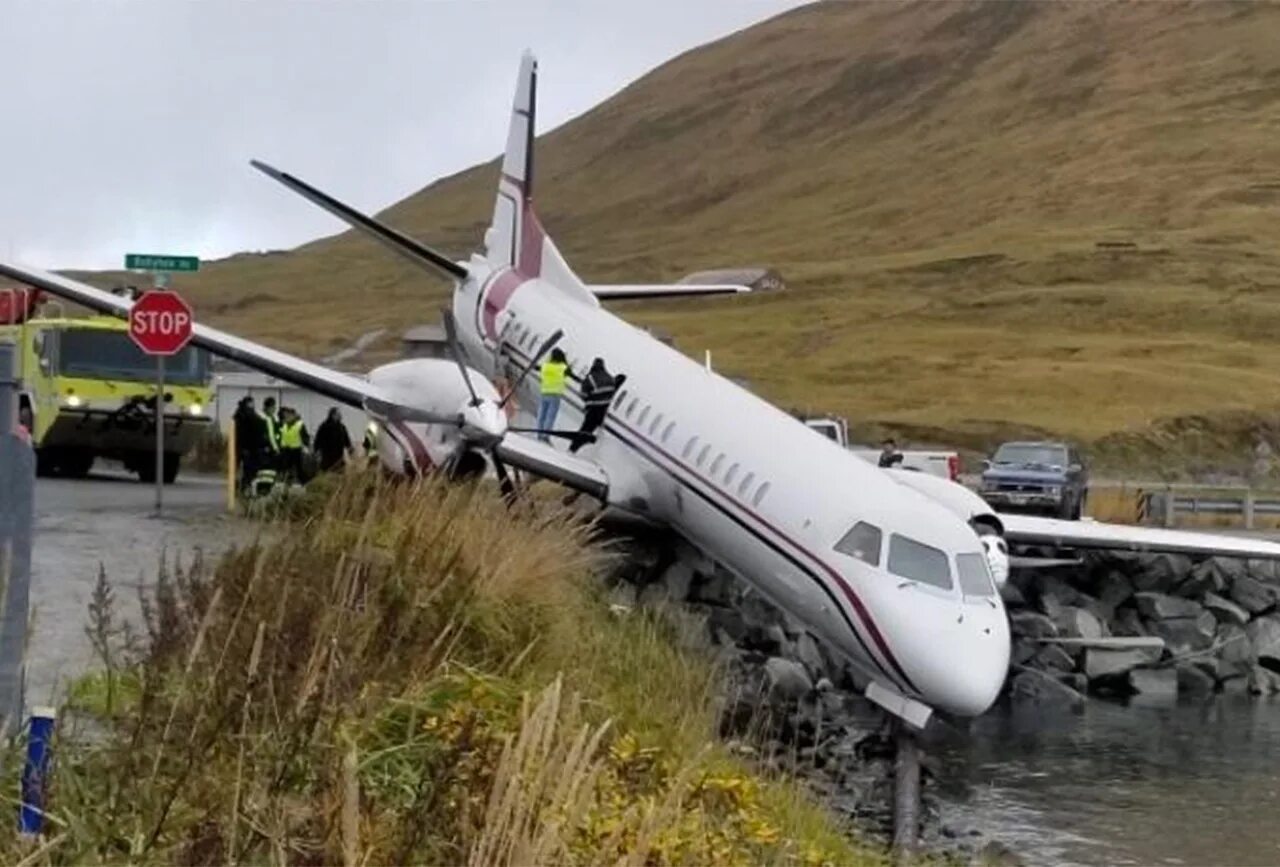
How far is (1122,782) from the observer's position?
18.0 metres

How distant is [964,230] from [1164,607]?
323 ft

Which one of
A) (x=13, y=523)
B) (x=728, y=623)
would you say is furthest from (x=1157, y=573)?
(x=13, y=523)

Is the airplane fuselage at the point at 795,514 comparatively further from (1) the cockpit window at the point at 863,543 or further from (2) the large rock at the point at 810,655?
(2) the large rock at the point at 810,655

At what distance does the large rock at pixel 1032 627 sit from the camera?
2494 cm

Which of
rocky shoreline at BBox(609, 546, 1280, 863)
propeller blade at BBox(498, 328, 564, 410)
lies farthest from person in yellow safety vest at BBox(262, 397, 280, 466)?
rocky shoreline at BBox(609, 546, 1280, 863)

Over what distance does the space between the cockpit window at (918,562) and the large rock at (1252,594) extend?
13019 millimetres

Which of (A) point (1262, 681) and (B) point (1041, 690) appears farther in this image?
(A) point (1262, 681)

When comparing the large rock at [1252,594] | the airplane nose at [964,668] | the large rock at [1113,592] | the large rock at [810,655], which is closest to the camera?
the airplane nose at [964,668]

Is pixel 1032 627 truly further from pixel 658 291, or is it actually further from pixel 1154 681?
pixel 658 291

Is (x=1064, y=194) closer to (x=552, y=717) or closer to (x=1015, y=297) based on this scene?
(x=1015, y=297)

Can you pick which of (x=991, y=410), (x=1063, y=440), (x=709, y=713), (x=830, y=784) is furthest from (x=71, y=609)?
(x=991, y=410)

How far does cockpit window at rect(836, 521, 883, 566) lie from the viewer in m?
15.4

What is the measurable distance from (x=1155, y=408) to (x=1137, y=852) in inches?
1757

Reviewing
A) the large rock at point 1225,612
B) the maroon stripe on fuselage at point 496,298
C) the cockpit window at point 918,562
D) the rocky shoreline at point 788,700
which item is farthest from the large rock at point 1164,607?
the cockpit window at point 918,562
